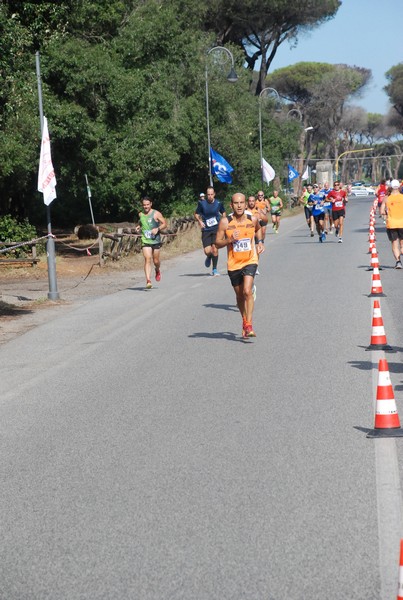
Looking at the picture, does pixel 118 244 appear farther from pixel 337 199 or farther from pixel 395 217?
pixel 395 217

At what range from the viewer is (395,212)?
2162 cm

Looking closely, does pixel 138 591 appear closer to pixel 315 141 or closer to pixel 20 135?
pixel 20 135

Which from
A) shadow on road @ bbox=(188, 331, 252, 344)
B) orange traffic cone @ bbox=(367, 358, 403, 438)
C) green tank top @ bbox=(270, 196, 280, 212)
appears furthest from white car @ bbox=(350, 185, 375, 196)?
orange traffic cone @ bbox=(367, 358, 403, 438)

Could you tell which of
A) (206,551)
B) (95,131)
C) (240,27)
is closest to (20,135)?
(95,131)

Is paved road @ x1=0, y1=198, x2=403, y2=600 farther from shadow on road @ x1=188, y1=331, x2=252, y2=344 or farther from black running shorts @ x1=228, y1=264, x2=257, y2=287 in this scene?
black running shorts @ x1=228, y1=264, x2=257, y2=287

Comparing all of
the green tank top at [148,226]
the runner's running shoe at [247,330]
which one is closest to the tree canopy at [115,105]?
the green tank top at [148,226]

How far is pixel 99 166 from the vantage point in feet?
102

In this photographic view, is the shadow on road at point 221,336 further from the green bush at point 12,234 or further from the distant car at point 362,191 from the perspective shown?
the distant car at point 362,191

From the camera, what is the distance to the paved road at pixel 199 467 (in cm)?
473

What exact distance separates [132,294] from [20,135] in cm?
840

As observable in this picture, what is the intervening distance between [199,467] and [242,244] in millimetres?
6540

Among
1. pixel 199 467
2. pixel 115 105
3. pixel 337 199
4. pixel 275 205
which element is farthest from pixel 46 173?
pixel 275 205

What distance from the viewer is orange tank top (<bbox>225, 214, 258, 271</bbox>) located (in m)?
12.9

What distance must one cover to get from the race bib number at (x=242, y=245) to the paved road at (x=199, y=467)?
1080 millimetres
